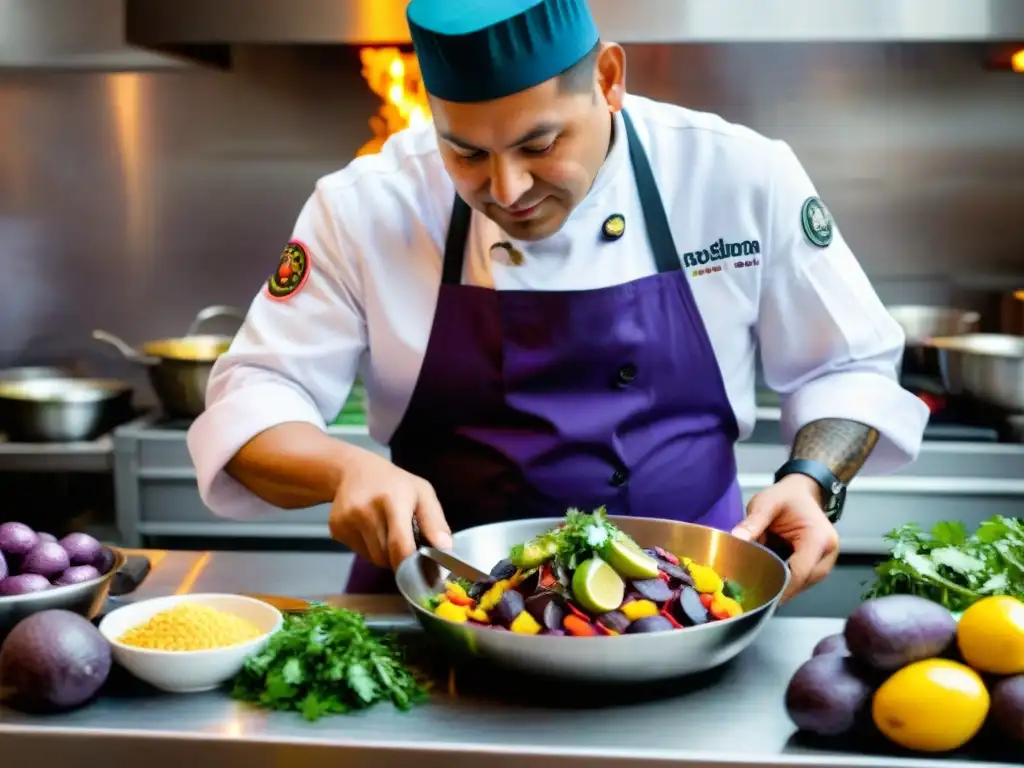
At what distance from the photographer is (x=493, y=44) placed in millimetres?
1377

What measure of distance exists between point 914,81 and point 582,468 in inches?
86.8

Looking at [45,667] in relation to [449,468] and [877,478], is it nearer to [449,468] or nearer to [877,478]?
[449,468]

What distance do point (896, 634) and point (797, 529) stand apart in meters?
0.38

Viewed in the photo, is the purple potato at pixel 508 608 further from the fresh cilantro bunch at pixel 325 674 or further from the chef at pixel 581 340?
the chef at pixel 581 340

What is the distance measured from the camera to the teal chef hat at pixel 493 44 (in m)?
1.38

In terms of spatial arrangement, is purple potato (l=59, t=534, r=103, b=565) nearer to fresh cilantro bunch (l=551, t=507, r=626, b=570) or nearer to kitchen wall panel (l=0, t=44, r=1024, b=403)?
fresh cilantro bunch (l=551, t=507, r=626, b=570)

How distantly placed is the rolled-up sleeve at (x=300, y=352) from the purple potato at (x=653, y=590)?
65cm

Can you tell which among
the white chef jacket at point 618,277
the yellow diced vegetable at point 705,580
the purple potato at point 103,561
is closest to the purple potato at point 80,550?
the purple potato at point 103,561

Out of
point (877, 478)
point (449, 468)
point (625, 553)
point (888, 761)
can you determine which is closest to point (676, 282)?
point (449, 468)

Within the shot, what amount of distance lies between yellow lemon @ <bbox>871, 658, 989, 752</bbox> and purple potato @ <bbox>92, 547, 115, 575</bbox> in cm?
88

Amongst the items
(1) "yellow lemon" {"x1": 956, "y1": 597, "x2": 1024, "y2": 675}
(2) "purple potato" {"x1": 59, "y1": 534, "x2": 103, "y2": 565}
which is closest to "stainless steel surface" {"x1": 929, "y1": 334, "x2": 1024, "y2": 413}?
(1) "yellow lemon" {"x1": 956, "y1": 597, "x2": 1024, "y2": 675}

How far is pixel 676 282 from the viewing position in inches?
71.2

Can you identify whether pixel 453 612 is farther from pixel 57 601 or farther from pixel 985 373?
pixel 985 373

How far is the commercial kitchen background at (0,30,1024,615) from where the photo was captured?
3416 mm
